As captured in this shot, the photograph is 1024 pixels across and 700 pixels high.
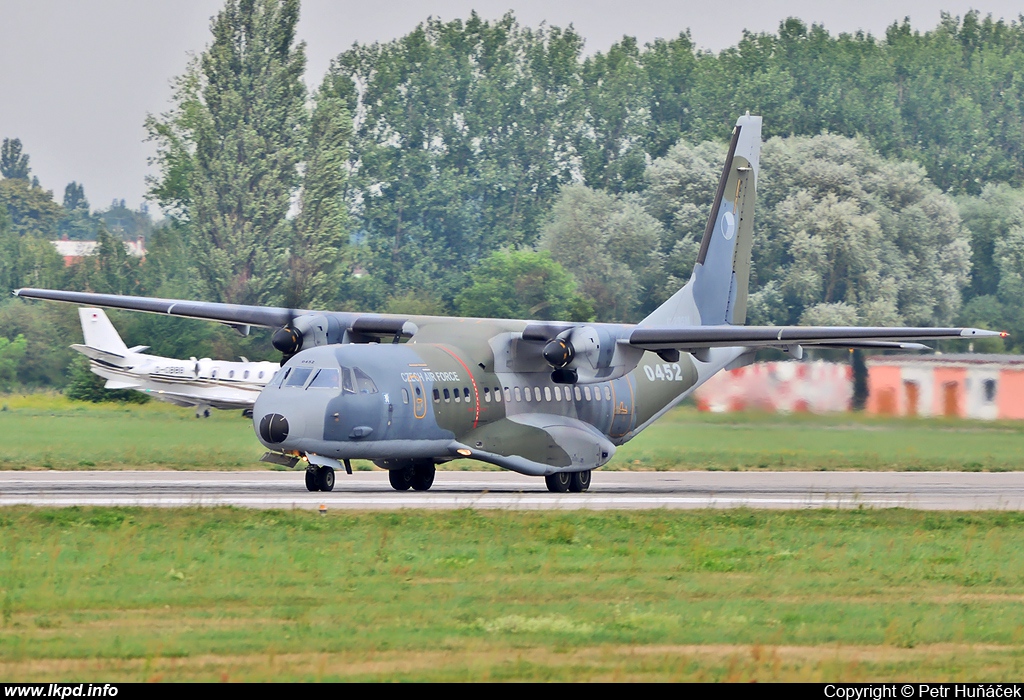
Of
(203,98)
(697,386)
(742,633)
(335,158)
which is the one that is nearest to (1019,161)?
(335,158)

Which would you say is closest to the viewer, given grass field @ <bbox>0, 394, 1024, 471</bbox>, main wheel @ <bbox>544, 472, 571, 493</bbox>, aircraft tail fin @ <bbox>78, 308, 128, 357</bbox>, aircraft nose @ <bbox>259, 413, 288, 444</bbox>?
aircraft nose @ <bbox>259, 413, 288, 444</bbox>

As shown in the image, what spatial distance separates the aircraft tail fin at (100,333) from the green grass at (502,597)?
1268 inches

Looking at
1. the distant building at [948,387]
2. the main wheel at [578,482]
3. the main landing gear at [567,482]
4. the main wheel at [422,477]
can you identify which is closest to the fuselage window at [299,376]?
the main wheel at [422,477]

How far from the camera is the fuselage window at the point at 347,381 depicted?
82.9ft

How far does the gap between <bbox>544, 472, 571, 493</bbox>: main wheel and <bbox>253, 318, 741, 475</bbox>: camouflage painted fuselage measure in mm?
417

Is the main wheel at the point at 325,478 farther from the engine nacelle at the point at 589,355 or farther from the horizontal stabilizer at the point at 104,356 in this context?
the horizontal stabilizer at the point at 104,356

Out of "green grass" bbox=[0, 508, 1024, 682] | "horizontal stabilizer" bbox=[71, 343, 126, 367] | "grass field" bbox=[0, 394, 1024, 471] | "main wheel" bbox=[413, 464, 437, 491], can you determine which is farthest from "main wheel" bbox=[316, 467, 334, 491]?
"horizontal stabilizer" bbox=[71, 343, 126, 367]

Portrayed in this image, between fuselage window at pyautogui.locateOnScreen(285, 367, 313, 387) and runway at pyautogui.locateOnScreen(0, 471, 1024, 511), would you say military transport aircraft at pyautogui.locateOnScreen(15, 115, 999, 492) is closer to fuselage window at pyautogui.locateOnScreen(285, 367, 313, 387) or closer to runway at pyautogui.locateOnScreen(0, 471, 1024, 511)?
fuselage window at pyautogui.locateOnScreen(285, 367, 313, 387)

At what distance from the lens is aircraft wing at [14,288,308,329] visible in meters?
30.7

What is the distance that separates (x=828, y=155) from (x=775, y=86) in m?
19.7

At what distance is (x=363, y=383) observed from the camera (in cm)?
2561

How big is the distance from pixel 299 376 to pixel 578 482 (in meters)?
7.26

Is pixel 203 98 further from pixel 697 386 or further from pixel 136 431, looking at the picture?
pixel 697 386

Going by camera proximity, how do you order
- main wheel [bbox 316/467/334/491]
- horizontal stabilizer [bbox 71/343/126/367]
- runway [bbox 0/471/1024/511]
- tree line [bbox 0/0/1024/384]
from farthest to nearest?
tree line [bbox 0/0/1024/384] < horizontal stabilizer [bbox 71/343/126/367] < main wheel [bbox 316/467/334/491] < runway [bbox 0/471/1024/511]
